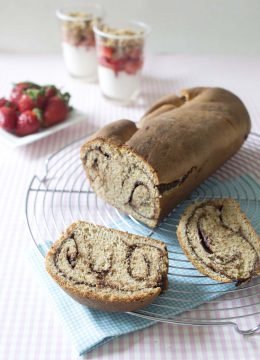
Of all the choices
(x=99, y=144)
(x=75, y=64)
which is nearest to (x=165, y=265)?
(x=99, y=144)

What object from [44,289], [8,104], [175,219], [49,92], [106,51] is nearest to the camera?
[44,289]

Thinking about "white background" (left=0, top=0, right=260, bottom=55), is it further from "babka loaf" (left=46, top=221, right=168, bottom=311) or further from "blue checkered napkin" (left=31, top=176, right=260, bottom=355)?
"babka loaf" (left=46, top=221, right=168, bottom=311)

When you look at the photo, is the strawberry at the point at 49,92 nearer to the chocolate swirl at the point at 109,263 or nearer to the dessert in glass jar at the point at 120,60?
the dessert in glass jar at the point at 120,60

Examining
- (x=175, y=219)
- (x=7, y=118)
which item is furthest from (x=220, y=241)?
(x=7, y=118)

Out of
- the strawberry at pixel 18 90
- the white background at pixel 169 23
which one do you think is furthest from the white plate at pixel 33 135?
the white background at pixel 169 23

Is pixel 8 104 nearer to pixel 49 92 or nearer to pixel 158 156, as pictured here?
pixel 49 92
